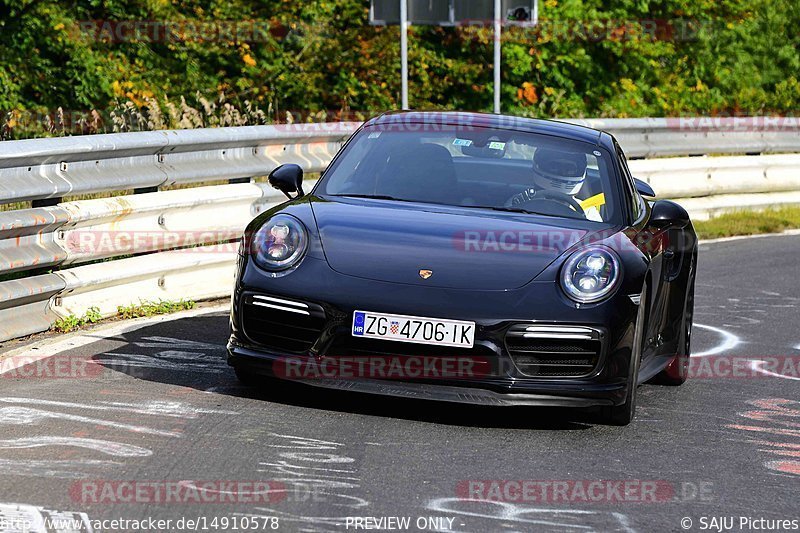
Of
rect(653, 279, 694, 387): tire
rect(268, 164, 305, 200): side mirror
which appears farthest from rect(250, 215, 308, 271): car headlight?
rect(653, 279, 694, 387): tire

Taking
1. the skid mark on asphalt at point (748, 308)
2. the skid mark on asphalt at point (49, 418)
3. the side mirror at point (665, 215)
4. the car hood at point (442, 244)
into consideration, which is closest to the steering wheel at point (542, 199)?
the car hood at point (442, 244)

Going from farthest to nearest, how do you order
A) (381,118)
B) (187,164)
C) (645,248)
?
(187,164)
(381,118)
(645,248)

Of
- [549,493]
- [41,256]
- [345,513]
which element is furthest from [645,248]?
[41,256]

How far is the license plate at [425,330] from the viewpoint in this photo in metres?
6.00

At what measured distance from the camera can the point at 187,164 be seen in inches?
371

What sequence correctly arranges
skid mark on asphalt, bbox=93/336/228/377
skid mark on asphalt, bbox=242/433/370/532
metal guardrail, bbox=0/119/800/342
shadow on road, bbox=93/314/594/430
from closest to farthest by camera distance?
1. skid mark on asphalt, bbox=242/433/370/532
2. shadow on road, bbox=93/314/594/430
3. skid mark on asphalt, bbox=93/336/228/377
4. metal guardrail, bbox=0/119/800/342

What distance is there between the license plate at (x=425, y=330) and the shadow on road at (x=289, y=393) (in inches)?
17.3

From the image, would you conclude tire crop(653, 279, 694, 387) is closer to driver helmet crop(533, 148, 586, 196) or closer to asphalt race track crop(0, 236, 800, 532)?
asphalt race track crop(0, 236, 800, 532)

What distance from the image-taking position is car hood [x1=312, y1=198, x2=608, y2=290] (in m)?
6.16

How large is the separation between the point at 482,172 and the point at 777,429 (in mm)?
1903

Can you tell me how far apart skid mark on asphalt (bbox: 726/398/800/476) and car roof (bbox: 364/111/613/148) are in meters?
1.57

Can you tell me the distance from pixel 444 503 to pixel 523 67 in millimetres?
22259

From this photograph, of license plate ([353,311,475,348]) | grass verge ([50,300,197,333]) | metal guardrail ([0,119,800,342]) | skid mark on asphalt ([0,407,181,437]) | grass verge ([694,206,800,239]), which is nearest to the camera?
skid mark on asphalt ([0,407,181,437])

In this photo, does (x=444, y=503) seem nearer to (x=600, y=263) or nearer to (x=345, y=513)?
(x=345, y=513)
